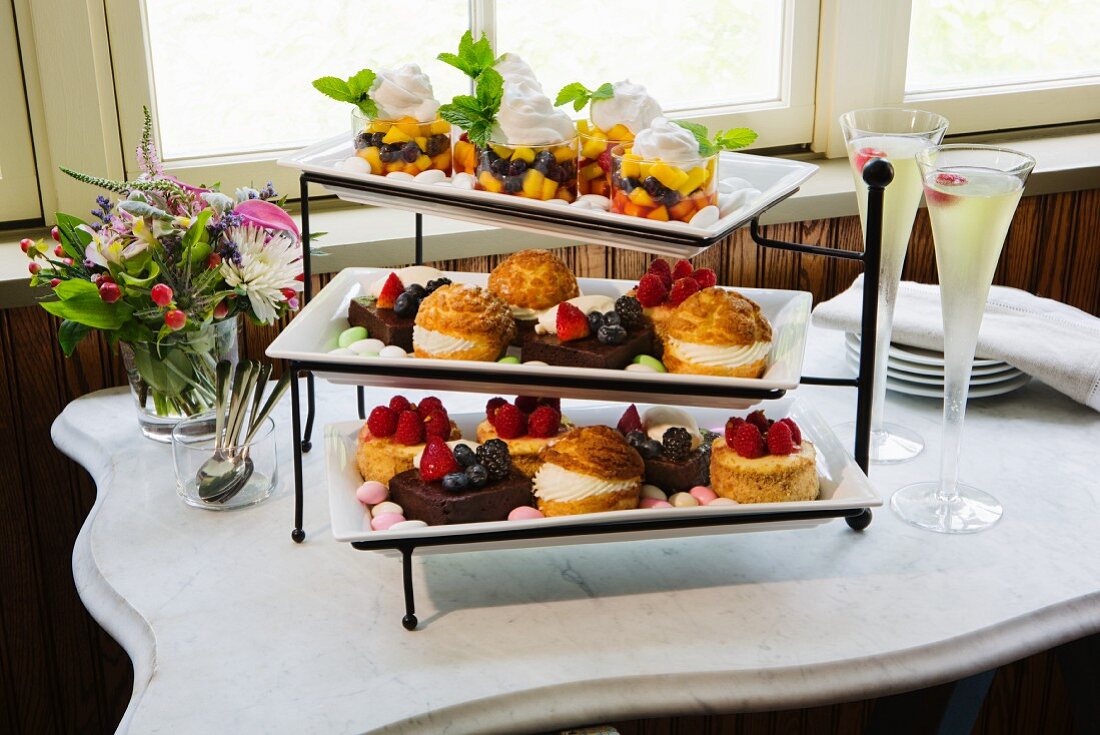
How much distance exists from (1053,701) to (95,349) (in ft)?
5.90

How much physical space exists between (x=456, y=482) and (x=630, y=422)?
0.86 feet

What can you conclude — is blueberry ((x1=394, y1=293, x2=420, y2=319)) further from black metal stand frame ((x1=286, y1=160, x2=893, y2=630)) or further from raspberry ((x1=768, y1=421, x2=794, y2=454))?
raspberry ((x1=768, y1=421, x2=794, y2=454))

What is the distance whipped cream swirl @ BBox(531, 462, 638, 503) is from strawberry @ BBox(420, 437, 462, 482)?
0.09 meters

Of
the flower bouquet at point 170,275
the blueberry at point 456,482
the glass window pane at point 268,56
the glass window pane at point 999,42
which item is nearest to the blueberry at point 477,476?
the blueberry at point 456,482

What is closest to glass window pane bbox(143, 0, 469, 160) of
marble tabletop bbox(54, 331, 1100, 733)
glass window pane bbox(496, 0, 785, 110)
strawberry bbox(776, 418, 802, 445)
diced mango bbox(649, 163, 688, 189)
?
glass window pane bbox(496, 0, 785, 110)

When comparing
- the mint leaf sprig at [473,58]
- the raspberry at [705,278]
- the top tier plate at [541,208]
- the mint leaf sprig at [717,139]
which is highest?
the mint leaf sprig at [473,58]

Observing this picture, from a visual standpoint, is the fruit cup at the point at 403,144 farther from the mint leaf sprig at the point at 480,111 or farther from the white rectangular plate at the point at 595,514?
the white rectangular plate at the point at 595,514

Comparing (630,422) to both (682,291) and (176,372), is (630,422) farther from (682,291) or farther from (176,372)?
(176,372)

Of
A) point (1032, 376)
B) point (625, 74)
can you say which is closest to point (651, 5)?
point (625, 74)

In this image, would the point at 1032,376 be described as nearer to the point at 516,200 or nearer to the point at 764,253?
the point at 764,253

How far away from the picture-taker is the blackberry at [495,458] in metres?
1.27

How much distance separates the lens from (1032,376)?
1728mm

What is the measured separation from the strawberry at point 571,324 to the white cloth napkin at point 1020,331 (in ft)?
1.79

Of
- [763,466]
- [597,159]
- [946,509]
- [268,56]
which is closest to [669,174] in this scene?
[597,159]
